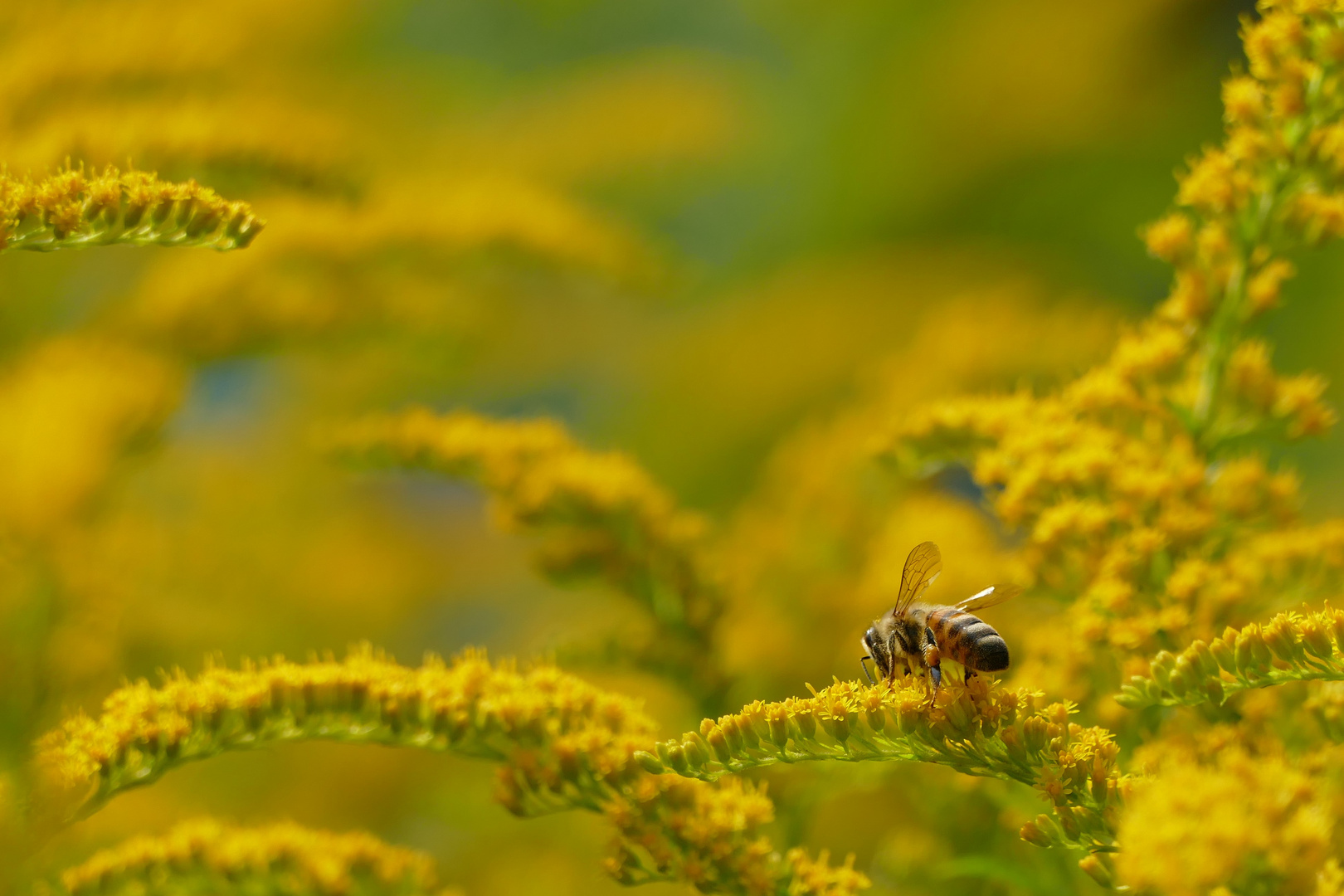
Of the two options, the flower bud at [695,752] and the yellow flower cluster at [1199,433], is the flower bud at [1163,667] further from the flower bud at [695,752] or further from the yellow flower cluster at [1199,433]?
the flower bud at [695,752]

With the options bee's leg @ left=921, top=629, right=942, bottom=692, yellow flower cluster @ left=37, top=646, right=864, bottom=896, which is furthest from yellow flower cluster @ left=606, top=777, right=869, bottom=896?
bee's leg @ left=921, top=629, right=942, bottom=692

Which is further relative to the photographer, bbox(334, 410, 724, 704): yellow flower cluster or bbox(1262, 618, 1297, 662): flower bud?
bbox(334, 410, 724, 704): yellow flower cluster

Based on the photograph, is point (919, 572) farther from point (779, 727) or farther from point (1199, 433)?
point (779, 727)

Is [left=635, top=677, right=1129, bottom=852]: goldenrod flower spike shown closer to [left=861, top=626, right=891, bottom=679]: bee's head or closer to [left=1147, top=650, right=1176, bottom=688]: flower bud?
[left=1147, top=650, right=1176, bottom=688]: flower bud

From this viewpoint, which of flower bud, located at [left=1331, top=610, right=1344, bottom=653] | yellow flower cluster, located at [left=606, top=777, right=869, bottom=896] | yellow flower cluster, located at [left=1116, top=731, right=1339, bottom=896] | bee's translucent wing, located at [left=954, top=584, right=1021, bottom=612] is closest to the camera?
yellow flower cluster, located at [left=1116, top=731, right=1339, bottom=896]

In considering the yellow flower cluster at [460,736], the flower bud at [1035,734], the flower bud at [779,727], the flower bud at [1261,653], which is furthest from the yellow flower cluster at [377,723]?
the flower bud at [1261,653]

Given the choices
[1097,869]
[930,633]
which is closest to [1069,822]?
[1097,869]
